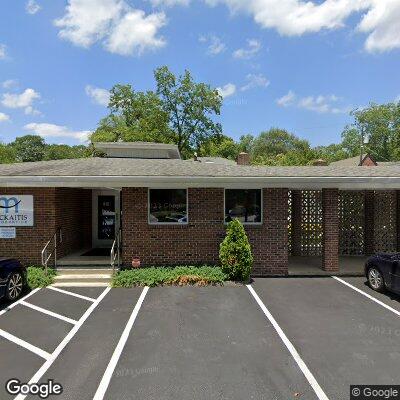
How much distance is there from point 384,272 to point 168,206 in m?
6.19

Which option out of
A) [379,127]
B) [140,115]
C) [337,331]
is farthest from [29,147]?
[337,331]

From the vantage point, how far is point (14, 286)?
8.00m

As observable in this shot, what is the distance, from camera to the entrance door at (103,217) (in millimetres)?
13570

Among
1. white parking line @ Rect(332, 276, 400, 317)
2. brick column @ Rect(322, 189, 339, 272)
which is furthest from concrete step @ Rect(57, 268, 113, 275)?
white parking line @ Rect(332, 276, 400, 317)

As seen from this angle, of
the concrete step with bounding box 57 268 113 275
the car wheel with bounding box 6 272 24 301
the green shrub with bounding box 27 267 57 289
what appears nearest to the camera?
the car wheel with bounding box 6 272 24 301

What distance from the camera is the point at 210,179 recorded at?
9477mm

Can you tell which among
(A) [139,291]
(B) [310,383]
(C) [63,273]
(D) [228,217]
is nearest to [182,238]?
(D) [228,217]

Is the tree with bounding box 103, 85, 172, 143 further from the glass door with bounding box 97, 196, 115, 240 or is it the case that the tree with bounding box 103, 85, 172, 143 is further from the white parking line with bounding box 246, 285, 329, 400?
the white parking line with bounding box 246, 285, 329, 400

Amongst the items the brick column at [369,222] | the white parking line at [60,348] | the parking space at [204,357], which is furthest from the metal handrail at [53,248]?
the brick column at [369,222]

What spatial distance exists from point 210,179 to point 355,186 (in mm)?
4338

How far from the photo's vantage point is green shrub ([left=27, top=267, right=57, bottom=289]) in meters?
9.05

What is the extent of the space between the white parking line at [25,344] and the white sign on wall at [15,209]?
4.67 metres

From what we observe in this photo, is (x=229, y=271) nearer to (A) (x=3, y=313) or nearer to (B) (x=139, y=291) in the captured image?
(B) (x=139, y=291)

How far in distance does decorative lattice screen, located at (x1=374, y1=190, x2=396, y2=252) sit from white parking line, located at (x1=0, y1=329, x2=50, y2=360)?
12.2 metres
